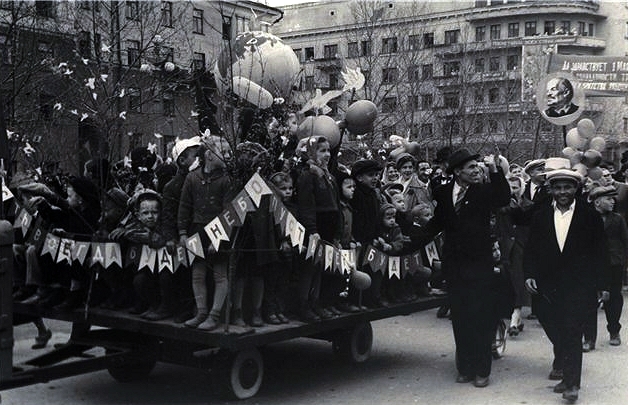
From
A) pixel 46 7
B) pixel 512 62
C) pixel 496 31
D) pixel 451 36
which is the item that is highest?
pixel 496 31

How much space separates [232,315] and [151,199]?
146cm

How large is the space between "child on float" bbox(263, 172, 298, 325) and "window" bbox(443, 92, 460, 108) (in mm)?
19562

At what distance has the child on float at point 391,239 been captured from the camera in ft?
A: 27.0

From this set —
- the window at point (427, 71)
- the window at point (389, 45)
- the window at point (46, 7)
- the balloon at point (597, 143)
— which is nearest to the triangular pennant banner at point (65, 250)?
the balloon at point (597, 143)

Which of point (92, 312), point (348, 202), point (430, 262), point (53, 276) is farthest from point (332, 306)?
point (53, 276)

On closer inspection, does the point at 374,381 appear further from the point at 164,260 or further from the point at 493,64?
the point at 493,64

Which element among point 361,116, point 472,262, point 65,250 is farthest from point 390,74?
point 65,250

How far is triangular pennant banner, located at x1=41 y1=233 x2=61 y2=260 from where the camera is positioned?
24.3 feet

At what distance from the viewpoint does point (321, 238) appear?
7.34 m

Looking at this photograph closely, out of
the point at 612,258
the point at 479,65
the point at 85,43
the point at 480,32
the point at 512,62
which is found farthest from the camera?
the point at 480,32

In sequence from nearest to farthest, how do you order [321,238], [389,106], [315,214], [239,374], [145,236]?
1. [239,374]
2. [145,236]
3. [315,214]
4. [321,238]
5. [389,106]

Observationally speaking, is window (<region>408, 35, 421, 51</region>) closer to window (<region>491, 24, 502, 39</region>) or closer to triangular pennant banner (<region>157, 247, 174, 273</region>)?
triangular pennant banner (<region>157, 247, 174, 273</region>)

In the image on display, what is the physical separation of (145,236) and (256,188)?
4.25 feet

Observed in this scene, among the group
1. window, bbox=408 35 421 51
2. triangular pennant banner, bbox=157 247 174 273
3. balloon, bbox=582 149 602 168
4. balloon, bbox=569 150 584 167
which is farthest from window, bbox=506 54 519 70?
triangular pennant banner, bbox=157 247 174 273
